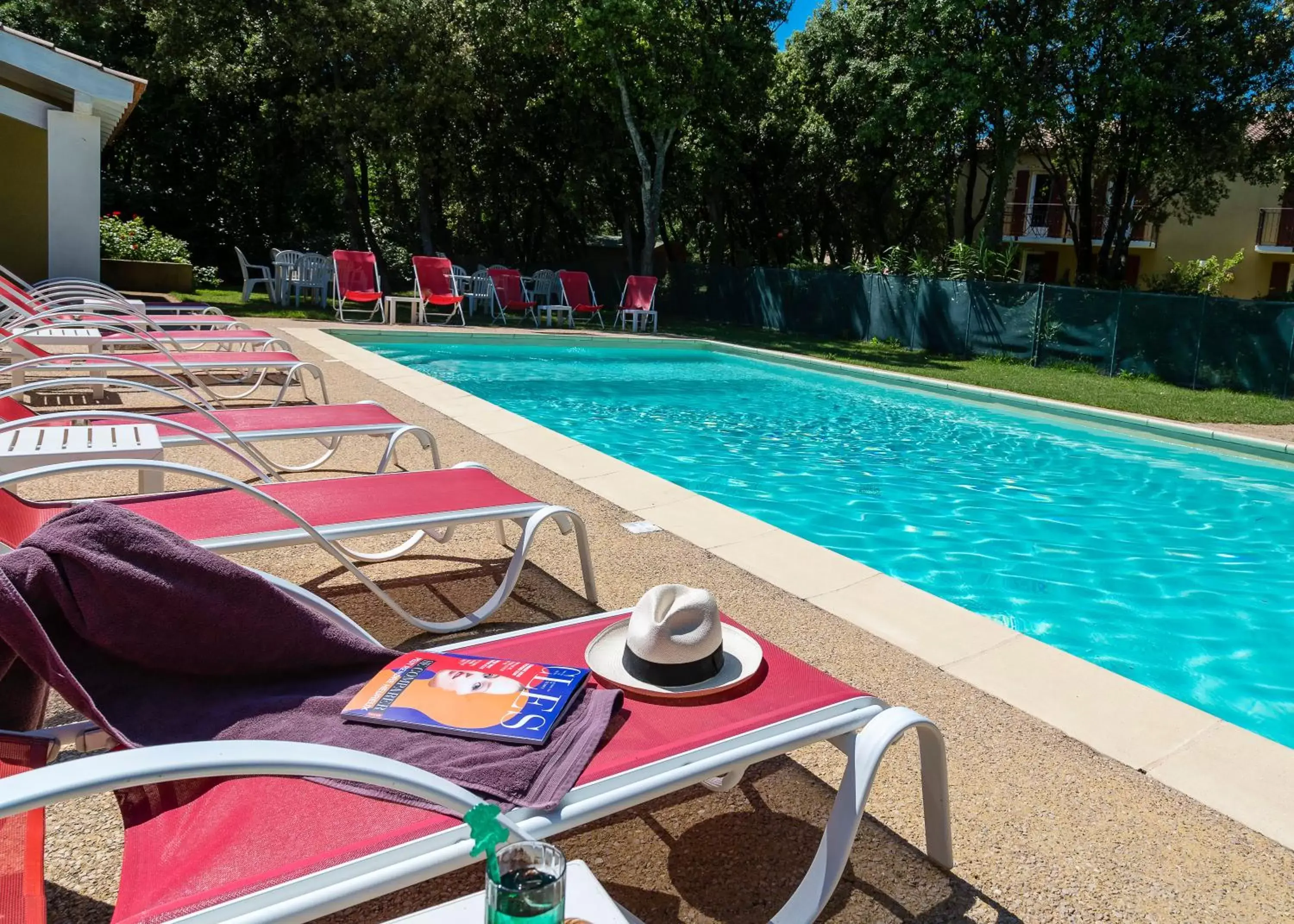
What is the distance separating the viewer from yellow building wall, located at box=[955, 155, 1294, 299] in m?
27.6

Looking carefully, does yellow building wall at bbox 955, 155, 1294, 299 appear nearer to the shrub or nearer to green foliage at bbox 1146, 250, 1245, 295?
green foliage at bbox 1146, 250, 1245, 295

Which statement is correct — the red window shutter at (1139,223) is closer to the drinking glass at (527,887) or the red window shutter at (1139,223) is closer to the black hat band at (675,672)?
the black hat band at (675,672)

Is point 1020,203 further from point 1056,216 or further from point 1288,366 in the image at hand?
point 1288,366

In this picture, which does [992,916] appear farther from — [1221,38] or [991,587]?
[1221,38]

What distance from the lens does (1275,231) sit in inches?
1078

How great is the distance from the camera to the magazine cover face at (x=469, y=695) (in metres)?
1.77

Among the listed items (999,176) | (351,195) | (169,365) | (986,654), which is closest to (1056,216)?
(999,176)

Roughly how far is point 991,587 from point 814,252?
25.5 meters

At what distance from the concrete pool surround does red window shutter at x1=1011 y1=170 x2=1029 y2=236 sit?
95.7 feet

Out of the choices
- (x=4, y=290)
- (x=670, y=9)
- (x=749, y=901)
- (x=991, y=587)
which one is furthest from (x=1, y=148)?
(x=749, y=901)

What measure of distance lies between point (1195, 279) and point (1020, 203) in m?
10.6

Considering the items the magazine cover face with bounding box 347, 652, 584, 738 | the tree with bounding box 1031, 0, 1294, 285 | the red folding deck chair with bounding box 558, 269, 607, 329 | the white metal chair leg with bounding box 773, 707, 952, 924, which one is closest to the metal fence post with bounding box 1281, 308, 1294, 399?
the tree with bounding box 1031, 0, 1294, 285

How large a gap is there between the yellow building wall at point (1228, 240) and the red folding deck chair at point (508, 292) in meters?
15.7

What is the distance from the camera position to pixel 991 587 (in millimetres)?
5180
